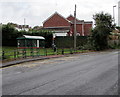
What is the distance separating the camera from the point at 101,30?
→ 110ft

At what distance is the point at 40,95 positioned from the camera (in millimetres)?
5996

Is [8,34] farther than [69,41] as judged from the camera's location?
Yes

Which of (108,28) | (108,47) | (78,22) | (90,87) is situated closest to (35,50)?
(90,87)

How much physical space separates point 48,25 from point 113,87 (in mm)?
51577

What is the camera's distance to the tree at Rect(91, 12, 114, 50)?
111ft

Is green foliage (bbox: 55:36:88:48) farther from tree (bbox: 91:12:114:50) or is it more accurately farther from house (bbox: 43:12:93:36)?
house (bbox: 43:12:93:36)

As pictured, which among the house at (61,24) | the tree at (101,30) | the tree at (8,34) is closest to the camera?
the tree at (101,30)

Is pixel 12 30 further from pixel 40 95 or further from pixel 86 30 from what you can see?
pixel 40 95

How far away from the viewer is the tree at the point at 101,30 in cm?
3384

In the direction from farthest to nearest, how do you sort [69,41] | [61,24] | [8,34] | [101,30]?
1. [61,24]
2. [8,34]
3. [69,41]
4. [101,30]

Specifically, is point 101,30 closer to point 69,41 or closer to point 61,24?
point 69,41

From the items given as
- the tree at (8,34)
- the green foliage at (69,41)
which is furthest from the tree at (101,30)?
the tree at (8,34)

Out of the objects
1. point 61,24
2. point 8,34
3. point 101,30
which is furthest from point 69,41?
point 61,24

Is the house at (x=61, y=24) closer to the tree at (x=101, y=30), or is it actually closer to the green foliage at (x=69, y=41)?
the green foliage at (x=69, y=41)
